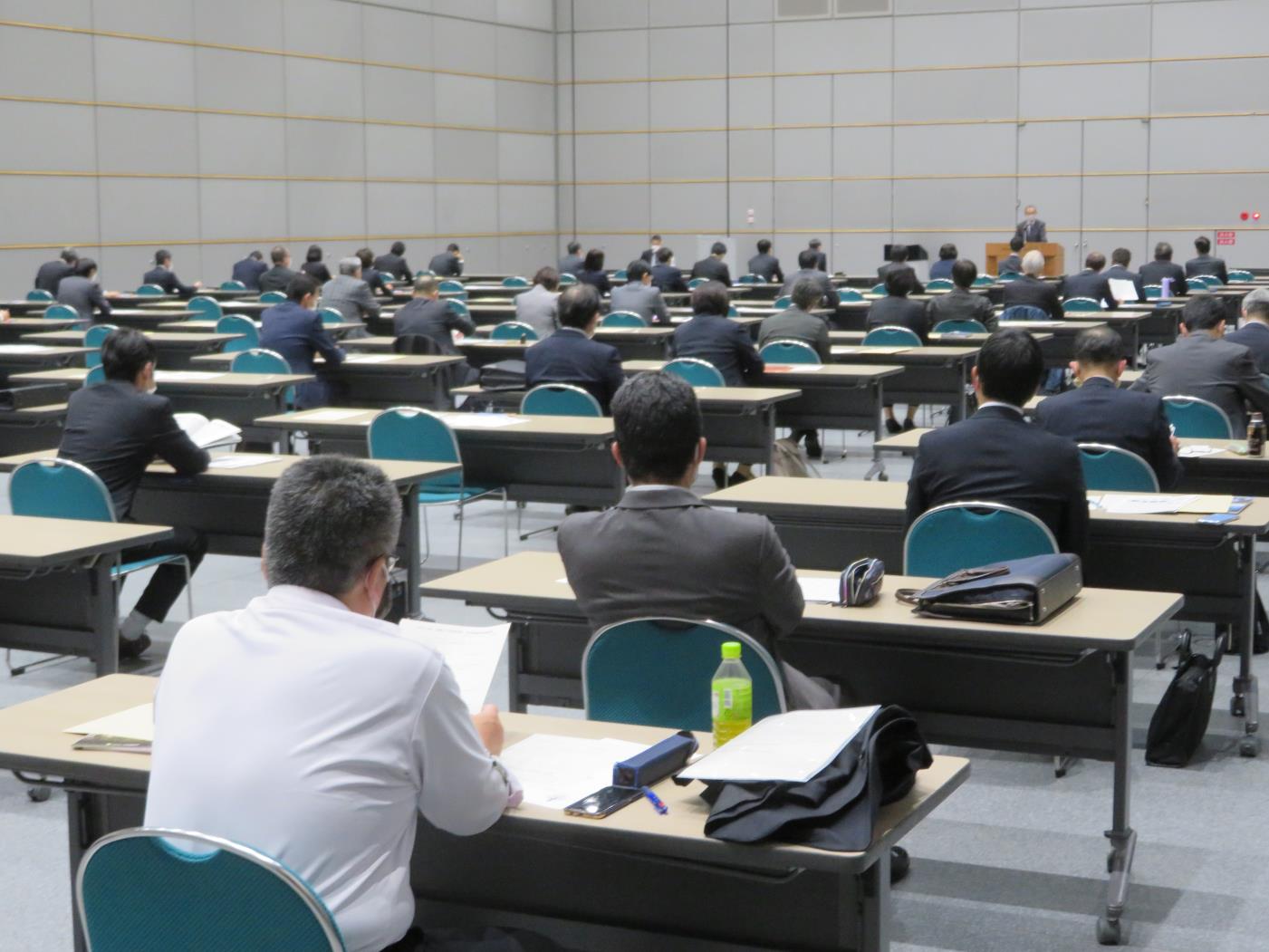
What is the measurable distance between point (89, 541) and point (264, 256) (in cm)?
1720

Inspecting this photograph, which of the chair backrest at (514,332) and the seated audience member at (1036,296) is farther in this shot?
the seated audience member at (1036,296)

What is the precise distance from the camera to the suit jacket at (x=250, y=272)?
1939 cm

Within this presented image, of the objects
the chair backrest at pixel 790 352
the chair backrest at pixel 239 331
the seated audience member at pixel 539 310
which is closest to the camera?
the chair backrest at pixel 790 352

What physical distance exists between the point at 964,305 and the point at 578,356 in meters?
4.42

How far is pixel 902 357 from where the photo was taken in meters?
10.1

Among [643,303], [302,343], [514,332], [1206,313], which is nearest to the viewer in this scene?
[1206,313]

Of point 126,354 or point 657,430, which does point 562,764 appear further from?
point 126,354

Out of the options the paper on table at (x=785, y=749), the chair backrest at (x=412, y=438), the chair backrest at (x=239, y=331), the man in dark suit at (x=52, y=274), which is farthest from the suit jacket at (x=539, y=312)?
the paper on table at (x=785, y=749)

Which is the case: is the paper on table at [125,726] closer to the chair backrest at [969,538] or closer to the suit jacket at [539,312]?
the chair backrest at [969,538]

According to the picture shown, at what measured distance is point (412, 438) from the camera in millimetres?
7055

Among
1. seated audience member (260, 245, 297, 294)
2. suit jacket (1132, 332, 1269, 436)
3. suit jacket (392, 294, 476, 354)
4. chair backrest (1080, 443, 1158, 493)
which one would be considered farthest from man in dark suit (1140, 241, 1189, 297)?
chair backrest (1080, 443, 1158, 493)

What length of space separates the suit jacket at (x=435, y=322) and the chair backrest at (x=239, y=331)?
170cm

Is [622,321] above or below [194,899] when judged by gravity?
above

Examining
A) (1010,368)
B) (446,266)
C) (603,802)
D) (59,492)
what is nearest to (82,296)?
(446,266)
